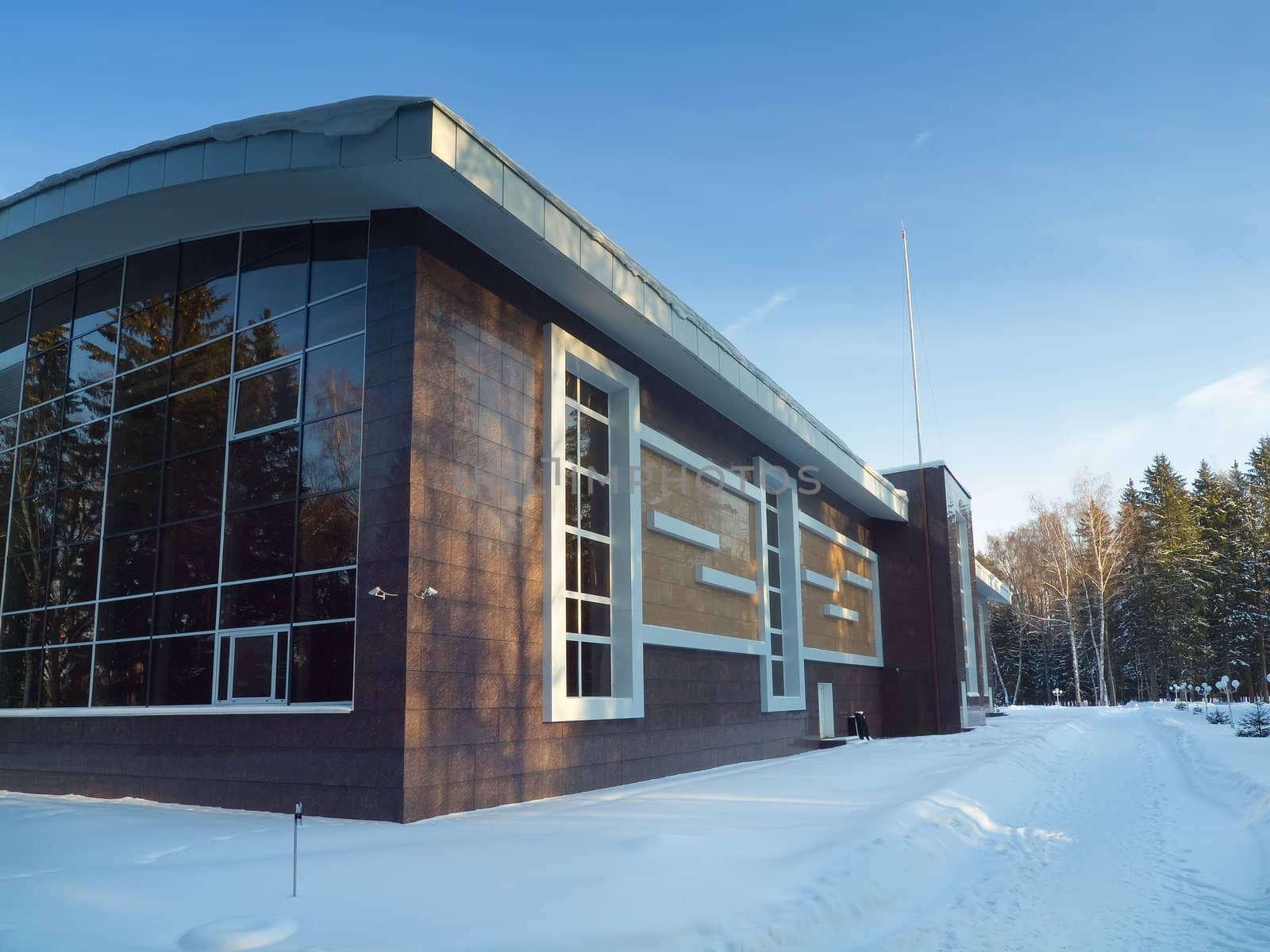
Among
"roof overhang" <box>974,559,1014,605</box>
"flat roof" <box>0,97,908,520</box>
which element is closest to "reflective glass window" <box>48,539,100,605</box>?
"flat roof" <box>0,97,908,520</box>

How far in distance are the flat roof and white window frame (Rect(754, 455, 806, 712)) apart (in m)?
7.18

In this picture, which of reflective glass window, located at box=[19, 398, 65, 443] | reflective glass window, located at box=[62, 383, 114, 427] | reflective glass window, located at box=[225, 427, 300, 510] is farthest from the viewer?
reflective glass window, located at box=[19, 398, 65, 443]

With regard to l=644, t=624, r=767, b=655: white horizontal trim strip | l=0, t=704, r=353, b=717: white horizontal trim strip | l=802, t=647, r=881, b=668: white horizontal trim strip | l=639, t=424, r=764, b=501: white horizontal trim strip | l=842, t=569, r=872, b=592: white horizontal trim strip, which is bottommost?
l=0, t=704, r=353, b=717: white horizontal trim strip

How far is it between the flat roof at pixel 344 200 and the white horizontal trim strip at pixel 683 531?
11.1 feet

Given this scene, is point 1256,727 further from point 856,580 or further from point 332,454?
point 332,454

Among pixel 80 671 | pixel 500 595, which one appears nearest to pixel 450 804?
pixel 500 595

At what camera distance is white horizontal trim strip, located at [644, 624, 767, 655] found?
1775 centimetres

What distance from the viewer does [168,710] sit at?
1392 centimetres

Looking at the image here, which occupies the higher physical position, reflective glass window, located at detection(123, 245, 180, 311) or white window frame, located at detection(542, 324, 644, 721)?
reflective glass window, located at detection(123, 245, 180, 311)

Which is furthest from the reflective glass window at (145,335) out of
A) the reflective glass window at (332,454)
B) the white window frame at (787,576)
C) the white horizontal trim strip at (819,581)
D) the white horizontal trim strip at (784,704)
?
Result: the white horizontal trim strip at (819,581)

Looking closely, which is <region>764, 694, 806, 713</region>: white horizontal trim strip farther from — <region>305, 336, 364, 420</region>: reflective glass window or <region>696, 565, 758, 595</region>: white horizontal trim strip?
<region>305, 336, 364, 420</region>: reflective glass window

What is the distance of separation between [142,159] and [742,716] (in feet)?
55.1

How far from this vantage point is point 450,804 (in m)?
12.1

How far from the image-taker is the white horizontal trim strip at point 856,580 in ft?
104
